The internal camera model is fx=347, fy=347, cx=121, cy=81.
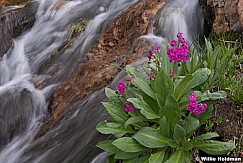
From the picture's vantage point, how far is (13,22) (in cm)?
655

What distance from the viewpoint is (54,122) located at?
166 inches

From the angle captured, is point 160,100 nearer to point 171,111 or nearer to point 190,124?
point 171,111

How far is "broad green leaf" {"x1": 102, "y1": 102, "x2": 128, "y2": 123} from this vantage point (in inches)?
107

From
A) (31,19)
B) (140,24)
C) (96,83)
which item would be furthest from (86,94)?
(31,19)

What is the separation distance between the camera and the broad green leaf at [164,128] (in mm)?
2427

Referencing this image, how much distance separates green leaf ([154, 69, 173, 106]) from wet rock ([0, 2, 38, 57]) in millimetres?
4421

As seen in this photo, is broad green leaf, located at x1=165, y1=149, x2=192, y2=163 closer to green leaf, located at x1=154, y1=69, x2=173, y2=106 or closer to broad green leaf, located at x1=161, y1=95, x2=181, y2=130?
broad green leaf, located at x1=161, y1=95, x2=181, y2=130

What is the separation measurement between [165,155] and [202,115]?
400 millimetres

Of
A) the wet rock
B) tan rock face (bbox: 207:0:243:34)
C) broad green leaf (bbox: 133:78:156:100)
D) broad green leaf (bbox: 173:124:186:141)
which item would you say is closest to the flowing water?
the wet rock

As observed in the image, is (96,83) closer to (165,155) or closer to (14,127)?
(14,127)

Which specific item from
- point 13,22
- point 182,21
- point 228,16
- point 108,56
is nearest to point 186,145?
point 228,16

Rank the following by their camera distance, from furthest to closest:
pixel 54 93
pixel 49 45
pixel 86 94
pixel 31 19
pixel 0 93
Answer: pixel 31 19 < pixel 49 45 < pixel 0 93 < pixel 54 93 < pixel 86 94

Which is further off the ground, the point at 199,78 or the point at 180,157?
the point at 199,78

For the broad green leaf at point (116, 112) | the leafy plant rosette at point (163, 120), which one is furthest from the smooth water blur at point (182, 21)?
the broad green leaf at point (116, 112)
